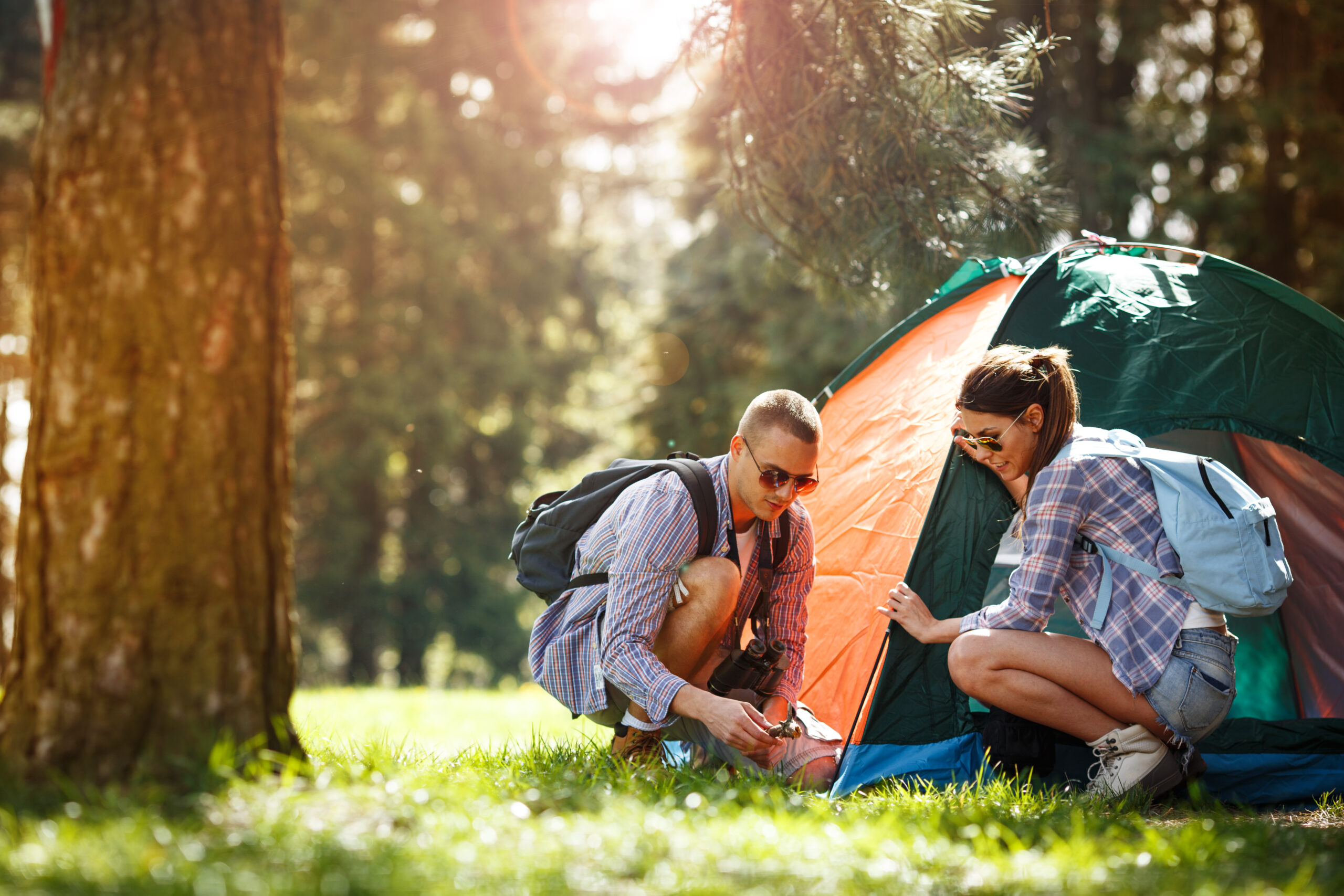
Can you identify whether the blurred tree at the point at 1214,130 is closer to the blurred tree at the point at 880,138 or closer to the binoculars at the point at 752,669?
the blurred tree at the point at 880,138

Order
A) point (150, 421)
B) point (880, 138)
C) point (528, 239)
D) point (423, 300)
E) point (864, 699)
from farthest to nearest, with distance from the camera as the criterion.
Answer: point (528, 239) → point (423, 300) → point (880, 138) → point (864, 699) → point (150, 421)

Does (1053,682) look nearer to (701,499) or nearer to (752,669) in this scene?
(752,669)

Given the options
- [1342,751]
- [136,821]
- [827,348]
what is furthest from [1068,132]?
[136,821]

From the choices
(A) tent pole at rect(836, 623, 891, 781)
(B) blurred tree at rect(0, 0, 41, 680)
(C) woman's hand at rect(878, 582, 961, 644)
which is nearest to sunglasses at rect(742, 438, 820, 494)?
(C) woman's hand at rect(878, 582, 961, 644)

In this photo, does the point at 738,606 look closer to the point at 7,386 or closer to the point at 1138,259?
the point at 1138,259

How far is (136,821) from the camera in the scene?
6.27 feet

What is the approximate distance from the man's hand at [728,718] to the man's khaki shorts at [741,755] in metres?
0.29

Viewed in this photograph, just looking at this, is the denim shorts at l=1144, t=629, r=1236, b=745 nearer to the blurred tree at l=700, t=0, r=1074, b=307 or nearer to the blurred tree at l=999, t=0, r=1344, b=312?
the blurred tree at l=700, t=0, r=1074, b=307

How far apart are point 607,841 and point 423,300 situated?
12835mm

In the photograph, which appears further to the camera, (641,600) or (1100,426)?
(1100,426)

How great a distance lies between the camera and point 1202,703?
119 inches

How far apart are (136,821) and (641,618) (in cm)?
147

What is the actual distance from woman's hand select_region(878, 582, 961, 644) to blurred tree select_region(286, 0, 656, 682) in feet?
36.0

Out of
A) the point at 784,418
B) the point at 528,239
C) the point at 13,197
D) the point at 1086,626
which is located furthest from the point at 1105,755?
the point at 528,239
